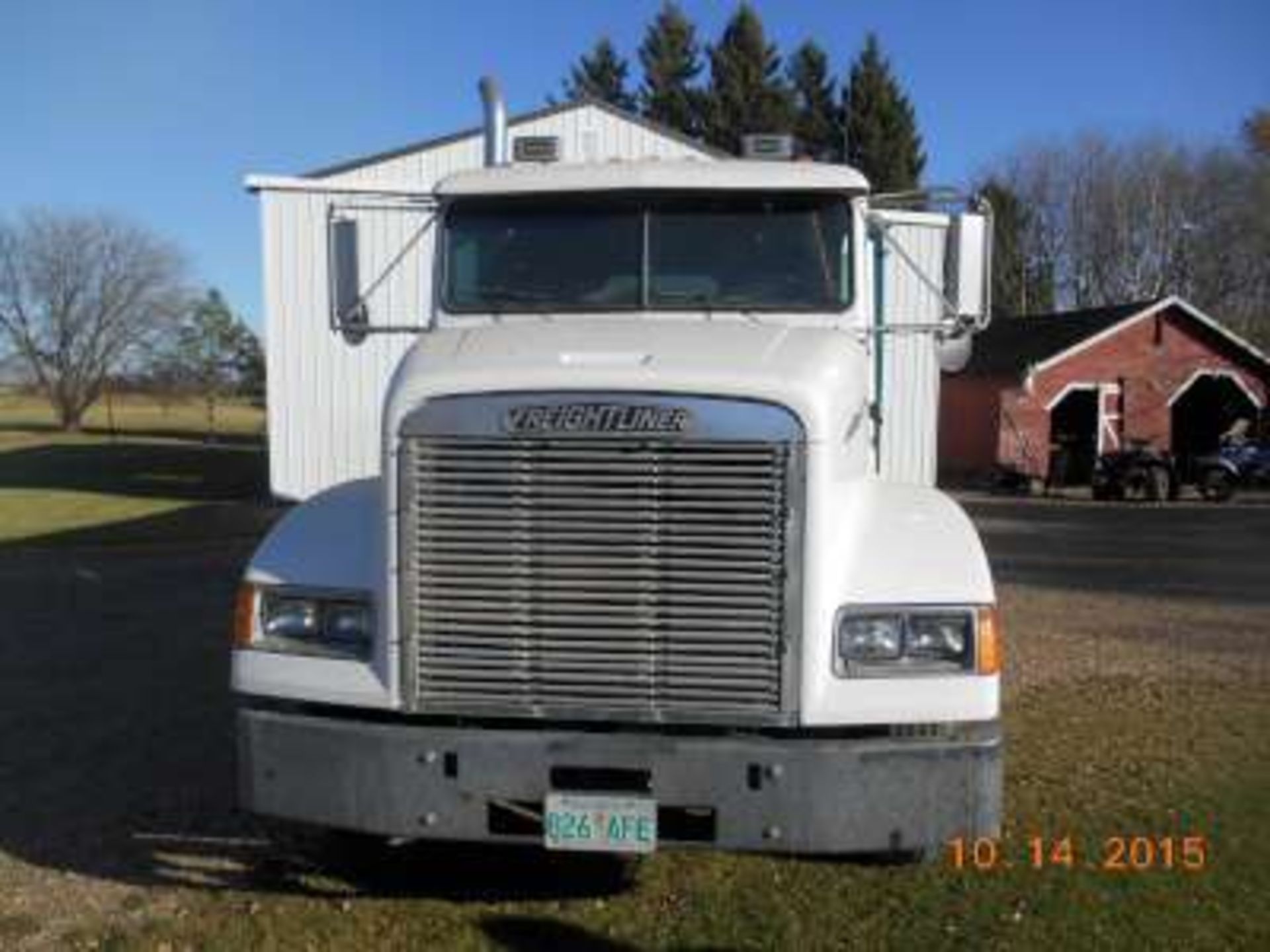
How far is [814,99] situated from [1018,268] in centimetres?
1238

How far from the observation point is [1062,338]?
35.9m

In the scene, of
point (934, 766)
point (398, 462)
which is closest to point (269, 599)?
point (398, 462)

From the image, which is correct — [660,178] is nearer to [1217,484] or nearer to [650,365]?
[650,365]

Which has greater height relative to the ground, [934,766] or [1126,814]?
[934,766]

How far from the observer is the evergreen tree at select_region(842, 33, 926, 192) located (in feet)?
187

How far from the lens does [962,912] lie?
514 cm

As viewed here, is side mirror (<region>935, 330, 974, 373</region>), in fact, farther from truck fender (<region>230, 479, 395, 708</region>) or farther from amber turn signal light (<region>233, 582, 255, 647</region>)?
amber turn signal light (<region>233, 582, 255, 647</region>)

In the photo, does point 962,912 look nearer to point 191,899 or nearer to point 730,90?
point 191,899

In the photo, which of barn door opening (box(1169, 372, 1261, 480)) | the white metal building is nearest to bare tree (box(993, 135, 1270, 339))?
barn door opening (box(1169, 372, 1261, 480))

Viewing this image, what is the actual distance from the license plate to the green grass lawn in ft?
56.0

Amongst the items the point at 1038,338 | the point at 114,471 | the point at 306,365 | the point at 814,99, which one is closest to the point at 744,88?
the point at 814,99

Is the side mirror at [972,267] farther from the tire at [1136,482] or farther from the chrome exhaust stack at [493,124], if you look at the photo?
the tire at [1136,482]

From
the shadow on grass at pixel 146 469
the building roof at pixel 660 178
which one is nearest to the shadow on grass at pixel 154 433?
the shadow on grass at pixel 146 469

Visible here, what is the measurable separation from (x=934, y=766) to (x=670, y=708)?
0.86 metres
